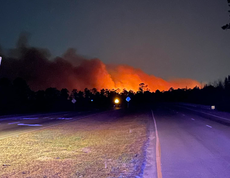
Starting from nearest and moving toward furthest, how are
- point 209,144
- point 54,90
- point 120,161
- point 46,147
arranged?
1. point 120,161
2. point 46,147
3. point 209,144
4. point 54,90

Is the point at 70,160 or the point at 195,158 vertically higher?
the point at 70,160

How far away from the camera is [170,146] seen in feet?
46.0

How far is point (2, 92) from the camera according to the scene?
189 ft

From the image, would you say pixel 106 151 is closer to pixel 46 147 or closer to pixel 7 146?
pixel 46 147

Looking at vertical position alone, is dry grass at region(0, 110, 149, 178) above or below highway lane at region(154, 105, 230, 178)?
above

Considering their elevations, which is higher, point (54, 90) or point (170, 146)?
point (54, 90)

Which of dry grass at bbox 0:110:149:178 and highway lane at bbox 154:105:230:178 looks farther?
highway lane at bbox 154:105:230:178

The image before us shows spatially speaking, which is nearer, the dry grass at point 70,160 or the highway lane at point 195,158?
the dry grass at point 70,160

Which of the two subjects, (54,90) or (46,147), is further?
(54,90)

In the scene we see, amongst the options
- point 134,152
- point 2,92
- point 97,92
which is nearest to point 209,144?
point 134,152

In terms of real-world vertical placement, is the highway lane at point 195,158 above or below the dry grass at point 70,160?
below

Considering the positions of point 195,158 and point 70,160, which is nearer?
point 70,160

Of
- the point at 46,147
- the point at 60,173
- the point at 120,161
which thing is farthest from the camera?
the point at 46,147

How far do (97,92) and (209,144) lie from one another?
131463 mm
